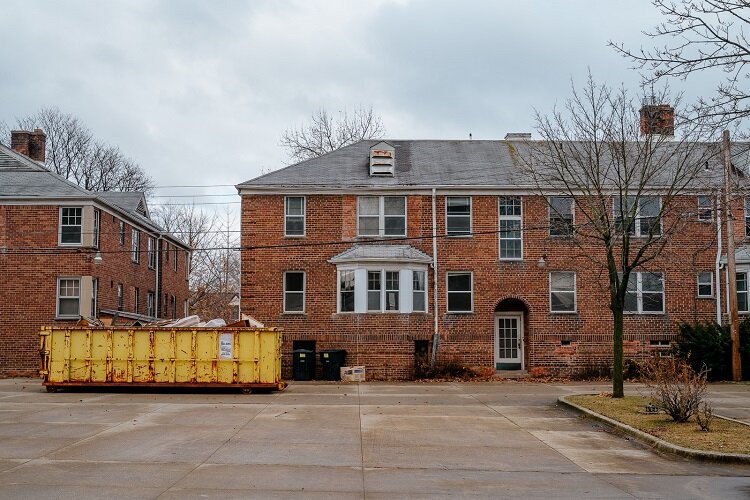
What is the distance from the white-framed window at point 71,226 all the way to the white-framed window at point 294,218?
812 cm

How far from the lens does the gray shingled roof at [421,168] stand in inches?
1122

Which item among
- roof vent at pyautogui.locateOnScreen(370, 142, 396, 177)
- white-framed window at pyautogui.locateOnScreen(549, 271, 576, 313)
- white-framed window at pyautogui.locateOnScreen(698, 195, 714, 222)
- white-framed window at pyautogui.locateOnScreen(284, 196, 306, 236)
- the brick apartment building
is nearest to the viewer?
white-framed window at pyautogui.locateOnScreen(698, 195, 714, 222)

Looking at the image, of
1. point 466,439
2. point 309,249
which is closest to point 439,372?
point 309,249

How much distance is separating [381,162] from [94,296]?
12.2 metres

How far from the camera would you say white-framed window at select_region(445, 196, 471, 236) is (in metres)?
28.7

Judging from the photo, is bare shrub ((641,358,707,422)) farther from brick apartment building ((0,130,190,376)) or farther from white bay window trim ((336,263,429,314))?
brick apartment building ((0,130,190,376))

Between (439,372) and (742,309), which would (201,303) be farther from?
(742,309)

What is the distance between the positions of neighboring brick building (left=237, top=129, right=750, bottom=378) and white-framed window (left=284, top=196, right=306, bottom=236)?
40 mm

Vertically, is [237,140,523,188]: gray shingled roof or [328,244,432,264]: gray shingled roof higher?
[237,140,523,188]: gray shingled roof

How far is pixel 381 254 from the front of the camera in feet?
91.4

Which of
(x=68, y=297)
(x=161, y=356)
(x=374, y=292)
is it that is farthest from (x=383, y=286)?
(x=68, y=297)

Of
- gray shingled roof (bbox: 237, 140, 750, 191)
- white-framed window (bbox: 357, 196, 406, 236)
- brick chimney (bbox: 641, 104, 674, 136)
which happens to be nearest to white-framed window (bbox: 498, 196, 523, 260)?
gray shingled roof (bbox: 237, 140, 750, 191)

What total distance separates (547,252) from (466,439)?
15676 millimetres

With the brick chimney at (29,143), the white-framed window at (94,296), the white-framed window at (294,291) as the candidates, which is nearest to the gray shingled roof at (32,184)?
the white-framed window at (94,296)
